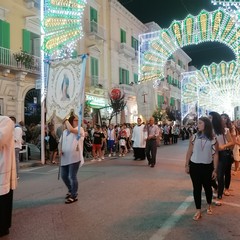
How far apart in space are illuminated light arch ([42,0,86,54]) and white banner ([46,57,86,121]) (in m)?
7.01

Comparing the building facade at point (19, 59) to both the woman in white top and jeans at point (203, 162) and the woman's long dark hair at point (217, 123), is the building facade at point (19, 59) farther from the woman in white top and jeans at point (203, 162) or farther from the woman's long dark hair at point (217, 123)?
the woman in white top and jeans at point (203, 162)

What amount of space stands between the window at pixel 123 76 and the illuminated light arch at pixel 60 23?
1471 centimetres

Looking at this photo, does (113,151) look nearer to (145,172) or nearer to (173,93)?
(145,172)

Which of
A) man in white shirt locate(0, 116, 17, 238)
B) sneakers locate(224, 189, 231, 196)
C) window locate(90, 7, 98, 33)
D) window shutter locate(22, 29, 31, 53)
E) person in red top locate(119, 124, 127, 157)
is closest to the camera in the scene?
man in white shirt locate(0, 116, 17, 238)

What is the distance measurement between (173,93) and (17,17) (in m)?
34.7

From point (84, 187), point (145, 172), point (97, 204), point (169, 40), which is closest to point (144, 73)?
point (169, 40)

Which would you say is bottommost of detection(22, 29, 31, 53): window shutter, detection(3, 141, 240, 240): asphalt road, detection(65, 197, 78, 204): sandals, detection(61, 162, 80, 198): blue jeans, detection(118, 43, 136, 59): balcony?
detection(3, 141, 240, 240): asphalt road

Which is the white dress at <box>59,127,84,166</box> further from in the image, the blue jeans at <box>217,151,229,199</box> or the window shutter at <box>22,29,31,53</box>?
the window shutter at <box>22,29,31,53</box>

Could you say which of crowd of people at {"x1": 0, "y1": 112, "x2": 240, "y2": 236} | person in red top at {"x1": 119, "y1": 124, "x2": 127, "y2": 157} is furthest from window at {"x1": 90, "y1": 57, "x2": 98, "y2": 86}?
crowd of people at {"x1": 0, "y1": 112, "x2": 240, "y2": 236}

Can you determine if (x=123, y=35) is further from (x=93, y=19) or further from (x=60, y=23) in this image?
(x=60, y=23)

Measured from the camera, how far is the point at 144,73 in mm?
23609

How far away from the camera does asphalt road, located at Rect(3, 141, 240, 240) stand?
16.2 ft

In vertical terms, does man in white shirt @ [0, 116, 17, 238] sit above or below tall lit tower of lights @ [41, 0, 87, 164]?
below

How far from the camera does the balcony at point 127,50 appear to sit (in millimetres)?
32312
